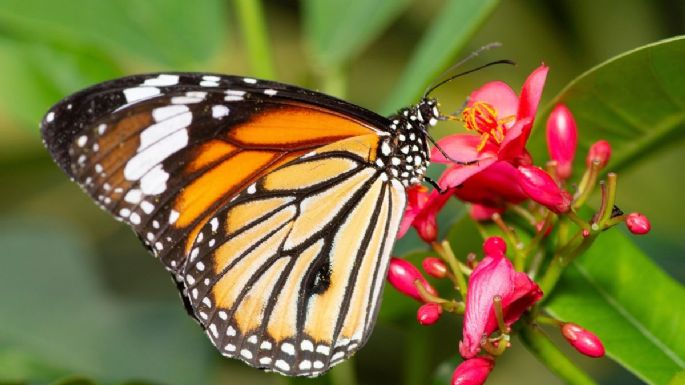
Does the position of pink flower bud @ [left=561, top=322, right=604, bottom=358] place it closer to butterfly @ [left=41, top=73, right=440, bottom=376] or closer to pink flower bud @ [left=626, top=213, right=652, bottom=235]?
pink flower bud @ [left=626, top=213, right=652, bottom=235]

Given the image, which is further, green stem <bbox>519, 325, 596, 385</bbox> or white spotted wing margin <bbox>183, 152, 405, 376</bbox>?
white spotted wing margin <bbox>183, 152, 405, 376</bbox>

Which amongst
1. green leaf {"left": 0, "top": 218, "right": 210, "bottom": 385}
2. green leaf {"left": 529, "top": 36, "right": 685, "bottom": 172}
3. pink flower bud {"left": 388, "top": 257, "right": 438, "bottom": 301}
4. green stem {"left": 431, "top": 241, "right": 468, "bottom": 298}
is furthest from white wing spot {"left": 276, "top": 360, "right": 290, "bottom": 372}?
green leaf {"left": 0, "top": 218, "right": 210, "bottom": 385}

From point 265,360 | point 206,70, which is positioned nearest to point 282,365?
point 265,360

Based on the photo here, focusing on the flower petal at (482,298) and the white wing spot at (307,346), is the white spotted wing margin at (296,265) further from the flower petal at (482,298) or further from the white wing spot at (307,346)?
the flower petal at (482,298)

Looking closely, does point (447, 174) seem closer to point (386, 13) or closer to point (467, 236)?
point (467, 236)

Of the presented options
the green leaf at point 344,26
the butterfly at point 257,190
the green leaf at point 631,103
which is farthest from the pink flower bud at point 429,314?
the green leaf at point 344,26

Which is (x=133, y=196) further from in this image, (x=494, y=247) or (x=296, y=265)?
(x=494, y=247)
